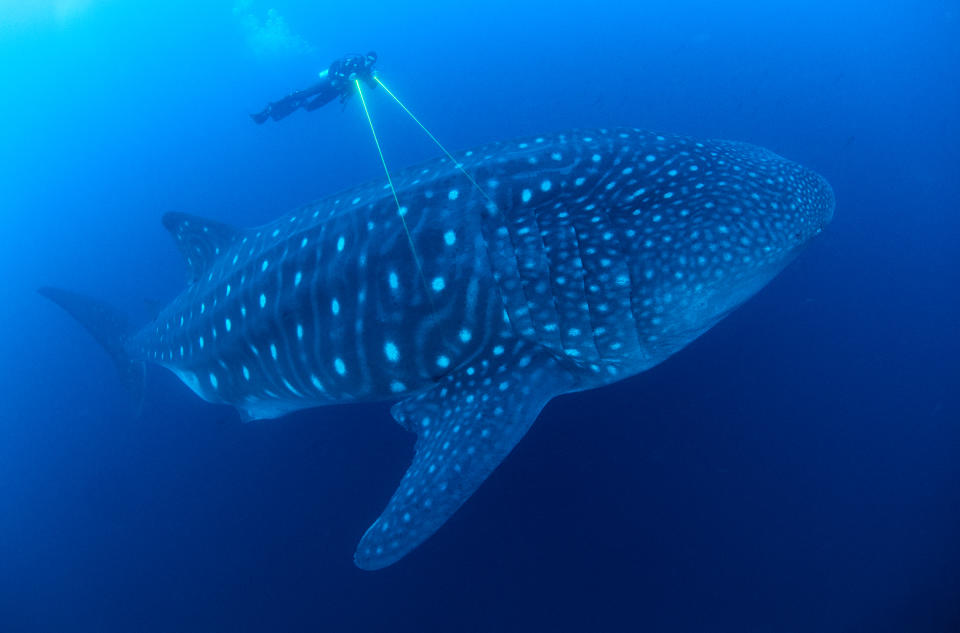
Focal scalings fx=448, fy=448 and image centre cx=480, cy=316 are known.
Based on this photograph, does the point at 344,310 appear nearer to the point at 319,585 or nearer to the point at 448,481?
the point at 448,481

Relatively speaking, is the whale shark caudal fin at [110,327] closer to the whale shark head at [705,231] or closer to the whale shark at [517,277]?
the whale shark at [517,277]

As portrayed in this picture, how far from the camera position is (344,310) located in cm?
320

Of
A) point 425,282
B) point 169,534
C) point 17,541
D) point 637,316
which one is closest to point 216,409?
point 169,534

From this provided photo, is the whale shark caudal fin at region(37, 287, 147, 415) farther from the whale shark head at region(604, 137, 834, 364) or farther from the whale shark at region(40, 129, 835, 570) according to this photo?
the whale shark head at region(604, 137, 834, 364)

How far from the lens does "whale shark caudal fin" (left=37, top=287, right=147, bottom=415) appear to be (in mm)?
5602

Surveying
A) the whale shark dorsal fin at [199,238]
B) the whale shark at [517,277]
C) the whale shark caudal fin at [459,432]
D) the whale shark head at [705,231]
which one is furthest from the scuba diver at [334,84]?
the whale shark caudal fin at [459,432]

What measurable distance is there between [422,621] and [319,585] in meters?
1.12

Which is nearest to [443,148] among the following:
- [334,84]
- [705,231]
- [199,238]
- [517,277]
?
[334,84]

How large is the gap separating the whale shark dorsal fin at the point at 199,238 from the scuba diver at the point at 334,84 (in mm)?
6262

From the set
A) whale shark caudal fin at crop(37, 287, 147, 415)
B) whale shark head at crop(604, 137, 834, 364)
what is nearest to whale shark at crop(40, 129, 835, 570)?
whale shark head at crop(604, 137, 834, 364)

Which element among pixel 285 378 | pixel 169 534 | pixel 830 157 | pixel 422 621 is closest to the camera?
pixel 285 378

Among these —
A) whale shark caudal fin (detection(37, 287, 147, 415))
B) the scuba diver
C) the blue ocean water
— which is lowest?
the blue ocean water

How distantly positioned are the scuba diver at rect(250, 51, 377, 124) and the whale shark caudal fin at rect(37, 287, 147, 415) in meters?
6.48

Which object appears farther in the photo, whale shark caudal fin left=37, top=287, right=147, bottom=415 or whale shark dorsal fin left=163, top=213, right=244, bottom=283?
whale shark caudal fin left=37, top=287, right=147, bottom=415
